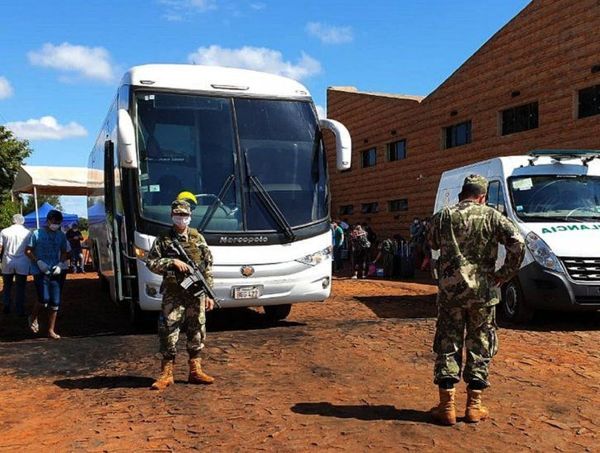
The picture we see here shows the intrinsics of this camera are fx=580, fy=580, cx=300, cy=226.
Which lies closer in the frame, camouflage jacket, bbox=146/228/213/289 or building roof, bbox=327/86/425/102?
camouflage jacket, bbox=146/228/213/289

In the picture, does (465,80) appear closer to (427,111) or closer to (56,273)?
(427,111)

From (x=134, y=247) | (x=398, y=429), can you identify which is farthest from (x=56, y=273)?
(x=398, y=429)

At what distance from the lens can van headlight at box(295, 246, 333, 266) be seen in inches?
301

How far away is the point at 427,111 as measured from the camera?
22.7m

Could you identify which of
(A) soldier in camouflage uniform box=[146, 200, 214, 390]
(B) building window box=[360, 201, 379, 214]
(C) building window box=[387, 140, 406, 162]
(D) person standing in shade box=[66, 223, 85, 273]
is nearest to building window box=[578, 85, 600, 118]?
(C) building window box=[387, 140, 406, 162]

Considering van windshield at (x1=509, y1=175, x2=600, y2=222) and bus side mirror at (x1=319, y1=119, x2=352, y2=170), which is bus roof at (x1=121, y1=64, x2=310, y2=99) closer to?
bus side mirror at (x1=319, y1=119, x2=352, y2=170)

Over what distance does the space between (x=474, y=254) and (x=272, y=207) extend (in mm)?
3643

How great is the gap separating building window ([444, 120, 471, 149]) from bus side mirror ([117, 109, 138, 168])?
15.6m

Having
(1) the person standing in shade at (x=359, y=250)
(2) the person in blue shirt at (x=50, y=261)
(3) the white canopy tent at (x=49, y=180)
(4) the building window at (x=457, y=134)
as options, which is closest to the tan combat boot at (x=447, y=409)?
(2) the person in blue shirt at (x=50, y=261)

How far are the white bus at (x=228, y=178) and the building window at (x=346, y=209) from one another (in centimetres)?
1970

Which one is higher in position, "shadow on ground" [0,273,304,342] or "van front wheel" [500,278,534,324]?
"van front wheel" [500,278,534,324]

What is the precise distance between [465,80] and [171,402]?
725 inches

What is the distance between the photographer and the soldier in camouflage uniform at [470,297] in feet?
14.0

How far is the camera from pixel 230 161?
25.0 ft
